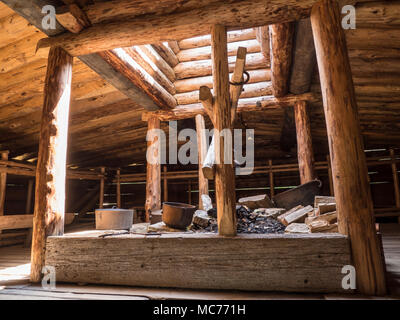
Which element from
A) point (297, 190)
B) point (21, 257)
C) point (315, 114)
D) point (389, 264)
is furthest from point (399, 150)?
point (21, 257)

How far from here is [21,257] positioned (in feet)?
14.5

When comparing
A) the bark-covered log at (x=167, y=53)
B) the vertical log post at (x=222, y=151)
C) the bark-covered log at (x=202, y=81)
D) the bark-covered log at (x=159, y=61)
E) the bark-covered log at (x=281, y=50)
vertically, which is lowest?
the vertical log post at (x=222, y=151)

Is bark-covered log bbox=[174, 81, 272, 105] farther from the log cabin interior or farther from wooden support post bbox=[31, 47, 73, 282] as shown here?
wooden support post bbox=[31, 47, 73, 282]

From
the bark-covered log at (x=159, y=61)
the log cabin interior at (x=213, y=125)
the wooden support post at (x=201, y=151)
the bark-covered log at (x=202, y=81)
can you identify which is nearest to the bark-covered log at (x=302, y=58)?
the log cabin interior at (x=213, y=125)

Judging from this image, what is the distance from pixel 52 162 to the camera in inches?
112

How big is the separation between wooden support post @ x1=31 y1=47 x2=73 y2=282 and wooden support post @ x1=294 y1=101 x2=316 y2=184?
4.21 meters

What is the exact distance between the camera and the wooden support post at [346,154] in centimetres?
204

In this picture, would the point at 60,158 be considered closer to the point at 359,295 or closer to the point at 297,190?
the point at 359,295

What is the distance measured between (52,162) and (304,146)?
4402 millimetres

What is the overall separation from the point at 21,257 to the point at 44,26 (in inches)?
150

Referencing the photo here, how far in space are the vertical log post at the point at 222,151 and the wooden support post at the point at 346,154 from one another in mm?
929

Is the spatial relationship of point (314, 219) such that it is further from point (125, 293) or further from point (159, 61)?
point (159, 61)

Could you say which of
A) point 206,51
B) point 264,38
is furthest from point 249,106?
point 206,51

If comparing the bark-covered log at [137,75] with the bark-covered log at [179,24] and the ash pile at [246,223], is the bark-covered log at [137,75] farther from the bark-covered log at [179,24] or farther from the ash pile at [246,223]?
the ash pile at [246,223]
